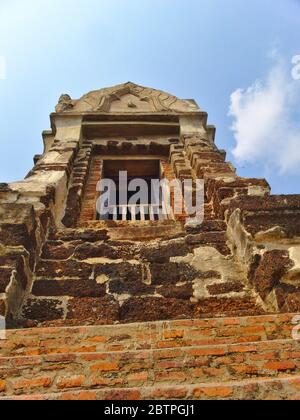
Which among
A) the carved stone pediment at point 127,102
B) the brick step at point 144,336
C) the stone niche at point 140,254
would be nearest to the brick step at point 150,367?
the brick step at point 144,336

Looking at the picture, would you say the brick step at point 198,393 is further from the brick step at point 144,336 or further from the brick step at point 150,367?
A: the brick step at point 144,336

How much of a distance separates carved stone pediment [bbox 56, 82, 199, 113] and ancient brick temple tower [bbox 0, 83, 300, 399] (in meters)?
1.33

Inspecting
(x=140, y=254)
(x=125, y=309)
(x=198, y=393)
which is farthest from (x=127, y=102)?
(x=198, y=393)

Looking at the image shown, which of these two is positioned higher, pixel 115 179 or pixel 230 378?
pixel 115 179

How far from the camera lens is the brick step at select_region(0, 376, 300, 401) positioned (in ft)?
5.75

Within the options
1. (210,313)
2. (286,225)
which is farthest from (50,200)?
(286,225)

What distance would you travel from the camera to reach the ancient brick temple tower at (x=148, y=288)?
76.8 inches

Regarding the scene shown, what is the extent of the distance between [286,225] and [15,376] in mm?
2287

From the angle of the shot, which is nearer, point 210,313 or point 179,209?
point 210,313

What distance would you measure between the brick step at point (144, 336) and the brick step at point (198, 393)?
15.5 inches
